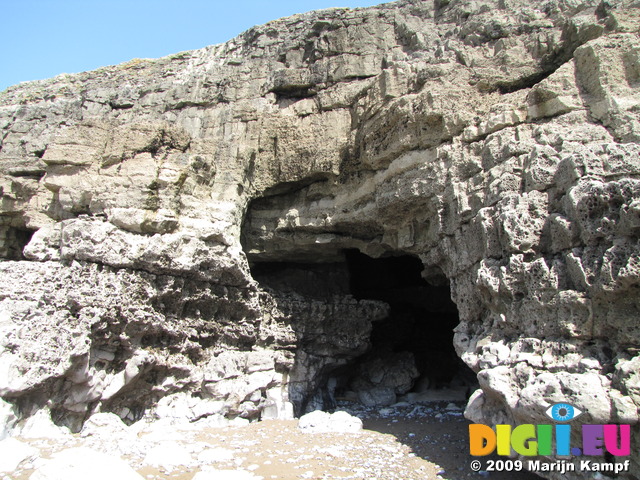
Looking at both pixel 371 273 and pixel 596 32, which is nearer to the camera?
pixel 596 32

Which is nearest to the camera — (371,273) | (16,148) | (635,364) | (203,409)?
(635,364)

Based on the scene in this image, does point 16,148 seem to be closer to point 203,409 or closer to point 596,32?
point 203,409

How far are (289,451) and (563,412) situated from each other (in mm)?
3899

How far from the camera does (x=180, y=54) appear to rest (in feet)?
45.2

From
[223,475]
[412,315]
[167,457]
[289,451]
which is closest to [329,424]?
[289,451]

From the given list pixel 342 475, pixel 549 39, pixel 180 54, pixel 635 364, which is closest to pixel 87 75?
pixel 180 54

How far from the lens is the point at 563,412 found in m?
4.70

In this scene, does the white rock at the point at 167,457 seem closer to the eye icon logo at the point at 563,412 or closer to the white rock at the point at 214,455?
the white rock at the point at 214,455

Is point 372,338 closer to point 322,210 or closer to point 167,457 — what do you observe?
point 322,210

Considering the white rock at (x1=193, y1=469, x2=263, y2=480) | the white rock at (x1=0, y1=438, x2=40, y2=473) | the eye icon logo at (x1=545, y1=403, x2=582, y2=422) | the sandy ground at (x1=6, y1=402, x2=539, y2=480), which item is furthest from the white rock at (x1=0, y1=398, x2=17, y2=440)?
the eye icon logo at (x1=545, y1=403, x2=582, y2=422)

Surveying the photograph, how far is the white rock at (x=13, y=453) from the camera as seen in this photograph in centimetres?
527

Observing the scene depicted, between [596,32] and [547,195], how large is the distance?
360 centimetres

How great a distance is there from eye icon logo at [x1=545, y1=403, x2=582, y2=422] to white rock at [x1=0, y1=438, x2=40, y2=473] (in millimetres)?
6288

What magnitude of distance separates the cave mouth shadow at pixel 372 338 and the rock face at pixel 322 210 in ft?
0.31
